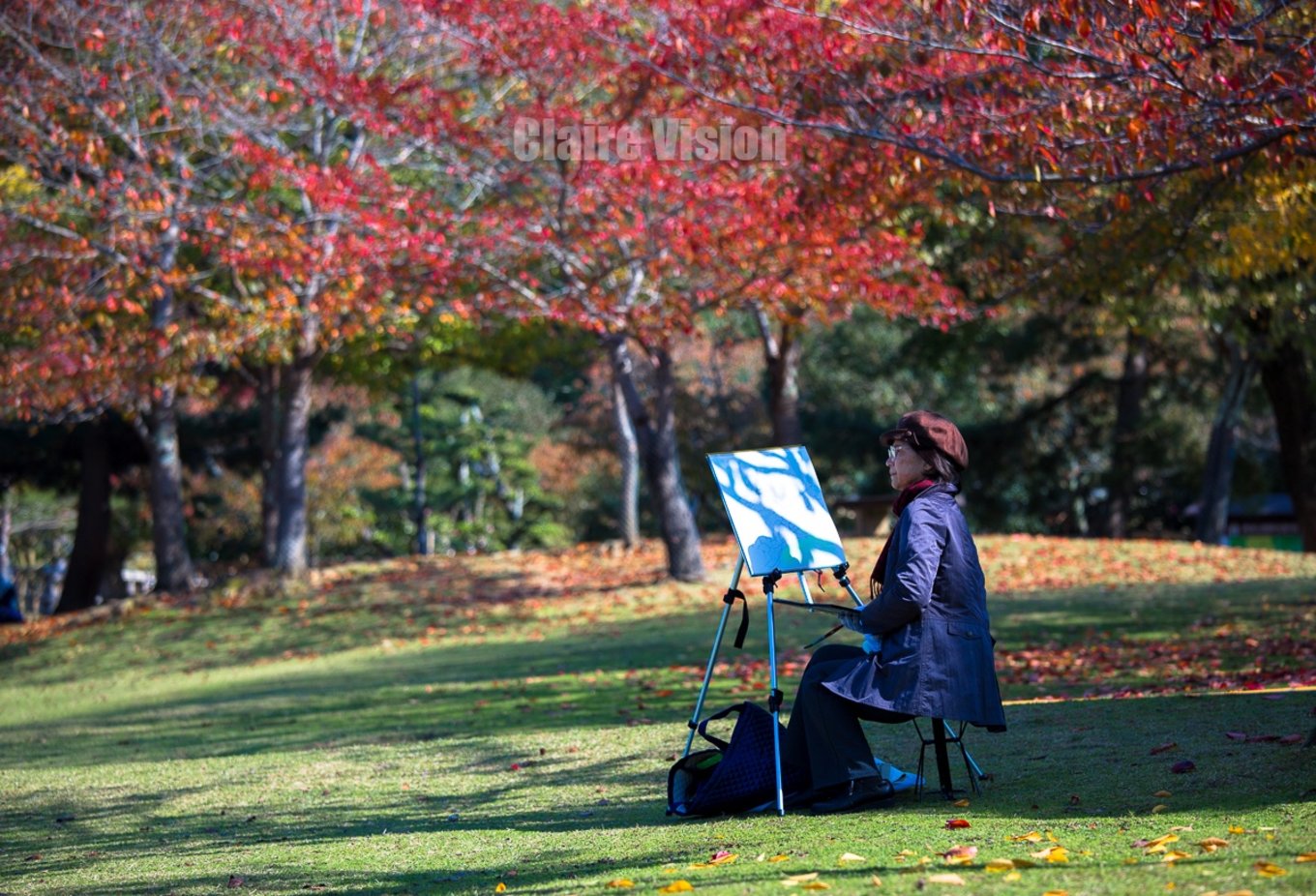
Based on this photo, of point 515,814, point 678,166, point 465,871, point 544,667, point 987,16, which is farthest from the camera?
point 678,166

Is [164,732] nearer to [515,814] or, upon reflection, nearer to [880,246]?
[515,814]

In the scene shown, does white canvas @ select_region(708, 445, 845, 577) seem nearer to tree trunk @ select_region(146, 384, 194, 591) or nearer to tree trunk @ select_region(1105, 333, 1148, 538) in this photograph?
tree trunk @ select_region(146, 384, 194, 591)

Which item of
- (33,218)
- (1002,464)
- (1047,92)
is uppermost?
(33,218)

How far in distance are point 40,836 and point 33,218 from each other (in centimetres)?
1343

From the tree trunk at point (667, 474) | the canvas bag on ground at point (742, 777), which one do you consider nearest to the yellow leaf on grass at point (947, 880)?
the canvas bag on ground at point (742, 777)

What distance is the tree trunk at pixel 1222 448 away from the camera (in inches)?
990

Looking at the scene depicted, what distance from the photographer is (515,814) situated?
7227mm

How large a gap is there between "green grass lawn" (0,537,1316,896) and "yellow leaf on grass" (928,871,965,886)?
1 cm

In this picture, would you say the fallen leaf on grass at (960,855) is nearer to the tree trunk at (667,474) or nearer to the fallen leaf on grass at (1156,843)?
the fallen leaf on grass at (1156,843)

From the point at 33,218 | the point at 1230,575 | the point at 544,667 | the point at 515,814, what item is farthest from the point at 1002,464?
the point at 515,814

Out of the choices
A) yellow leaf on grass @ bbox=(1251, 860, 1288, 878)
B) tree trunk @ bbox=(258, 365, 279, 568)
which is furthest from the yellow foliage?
yellow leaf on grass @ bbox=(1251, 860, 1288, 878)

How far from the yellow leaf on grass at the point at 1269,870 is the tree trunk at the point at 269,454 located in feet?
78.9

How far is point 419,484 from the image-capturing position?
37.7 meters

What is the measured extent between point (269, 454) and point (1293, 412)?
18.9 metres
